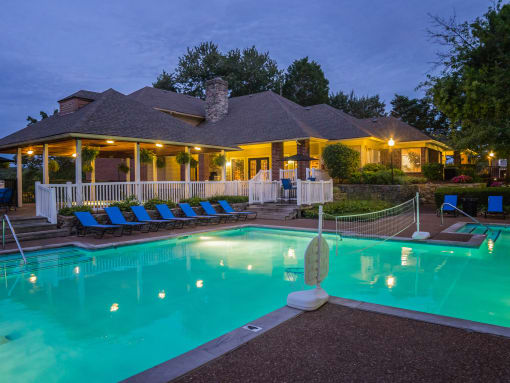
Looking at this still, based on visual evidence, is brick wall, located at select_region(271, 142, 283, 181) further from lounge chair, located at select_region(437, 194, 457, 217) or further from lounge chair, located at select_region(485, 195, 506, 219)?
lounge chair, located at select_region(485, 195, 506, 219)

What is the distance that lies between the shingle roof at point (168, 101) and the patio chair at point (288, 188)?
11705mm

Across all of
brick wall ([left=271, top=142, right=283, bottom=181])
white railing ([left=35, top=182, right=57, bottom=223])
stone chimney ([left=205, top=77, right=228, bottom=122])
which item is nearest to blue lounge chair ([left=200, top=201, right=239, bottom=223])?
white railing ([left=35, top=182, right=57, bottom=223])

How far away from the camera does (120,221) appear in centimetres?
1216

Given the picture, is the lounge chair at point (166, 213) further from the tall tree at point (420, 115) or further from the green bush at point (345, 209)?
the tall tree at point (420, 115)

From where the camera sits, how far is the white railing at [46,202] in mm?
12047

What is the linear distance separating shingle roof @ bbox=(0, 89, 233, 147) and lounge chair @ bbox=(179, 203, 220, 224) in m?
3.03

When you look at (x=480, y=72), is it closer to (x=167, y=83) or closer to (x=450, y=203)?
(x=450, y=203)

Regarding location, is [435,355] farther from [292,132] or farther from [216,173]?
[216,173]

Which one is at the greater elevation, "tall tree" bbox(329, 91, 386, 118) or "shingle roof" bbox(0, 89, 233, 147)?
"tall tree" bbox(329, 91, 386, 118)

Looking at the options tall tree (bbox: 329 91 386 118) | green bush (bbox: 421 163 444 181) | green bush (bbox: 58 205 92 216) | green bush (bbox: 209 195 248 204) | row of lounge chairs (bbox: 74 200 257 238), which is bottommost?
row of lounge chairs (bbox: 74 200 257 238)

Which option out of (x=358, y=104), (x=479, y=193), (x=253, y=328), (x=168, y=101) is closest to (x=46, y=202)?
(x=253, y=328)

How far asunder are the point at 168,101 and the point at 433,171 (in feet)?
61.9

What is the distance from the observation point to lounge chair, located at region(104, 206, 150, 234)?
12.1 metres

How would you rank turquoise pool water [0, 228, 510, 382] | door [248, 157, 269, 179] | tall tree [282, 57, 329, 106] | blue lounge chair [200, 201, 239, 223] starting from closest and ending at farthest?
1. turquoise pool water [0, 228, 510, 382]
2. blue lounge chair [200, 201, 239, 223]
3. door [248, 157, 269, 179]
4. tall tree [282, 57, 329, 106]
